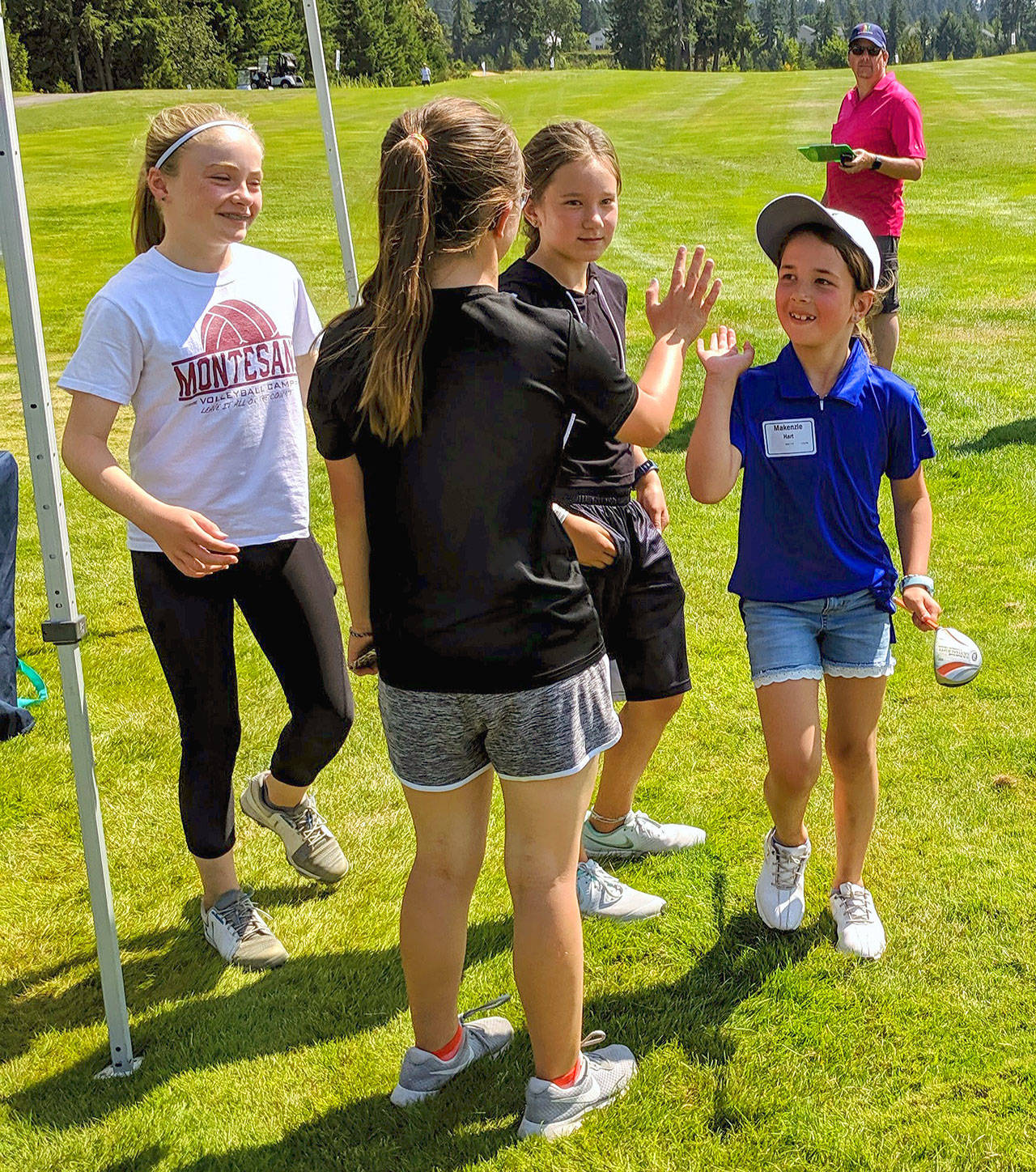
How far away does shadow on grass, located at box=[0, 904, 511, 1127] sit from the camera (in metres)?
2.84

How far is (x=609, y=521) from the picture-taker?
3105 millimetres

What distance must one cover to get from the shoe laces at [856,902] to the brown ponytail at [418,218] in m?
1.89

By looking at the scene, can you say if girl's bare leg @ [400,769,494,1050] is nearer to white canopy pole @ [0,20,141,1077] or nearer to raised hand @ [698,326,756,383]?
white canopy pole @ [0,20,141,1077]

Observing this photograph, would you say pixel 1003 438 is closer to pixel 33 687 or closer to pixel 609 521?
pixel 609 521

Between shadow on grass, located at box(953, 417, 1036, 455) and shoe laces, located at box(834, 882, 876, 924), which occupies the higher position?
shadow on grass, located at box(953, 417, 1036, 455)

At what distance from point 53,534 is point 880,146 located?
234 inches

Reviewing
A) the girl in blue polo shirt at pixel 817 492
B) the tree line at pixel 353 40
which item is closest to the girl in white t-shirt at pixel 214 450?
the girl in blue polo shirt at pixel 817 492

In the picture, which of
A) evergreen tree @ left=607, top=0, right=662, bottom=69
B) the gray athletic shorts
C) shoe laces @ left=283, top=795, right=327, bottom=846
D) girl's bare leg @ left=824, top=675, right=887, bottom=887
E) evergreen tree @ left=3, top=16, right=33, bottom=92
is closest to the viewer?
the gray athletic shorts

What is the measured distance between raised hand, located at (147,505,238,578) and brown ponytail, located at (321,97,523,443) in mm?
684

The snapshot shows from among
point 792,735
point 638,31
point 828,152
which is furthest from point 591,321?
point 638,31

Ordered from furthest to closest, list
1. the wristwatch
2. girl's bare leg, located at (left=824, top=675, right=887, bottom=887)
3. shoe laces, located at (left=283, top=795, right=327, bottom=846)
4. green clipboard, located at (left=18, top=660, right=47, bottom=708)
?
1. green clipboard, located at (left=18, top=660, right=47, bottom=708)
2. shoe laces, located at (left=283, top=795, right=327, bottom=846)
3. the wristwatch
4. girl's bare leg, located at (left=824, top=675, right=887, bottom=887)

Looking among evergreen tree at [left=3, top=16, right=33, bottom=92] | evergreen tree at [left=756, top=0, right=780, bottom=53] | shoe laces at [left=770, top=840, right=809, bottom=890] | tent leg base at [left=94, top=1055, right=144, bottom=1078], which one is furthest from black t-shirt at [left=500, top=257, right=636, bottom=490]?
evergreen tree at [left=756, top=0, right=780, bottom=53]

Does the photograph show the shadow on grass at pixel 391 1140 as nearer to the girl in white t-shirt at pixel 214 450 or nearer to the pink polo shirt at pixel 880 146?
the girl in white t-shirt at pixel 214 450

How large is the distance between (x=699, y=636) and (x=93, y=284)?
1260cm
